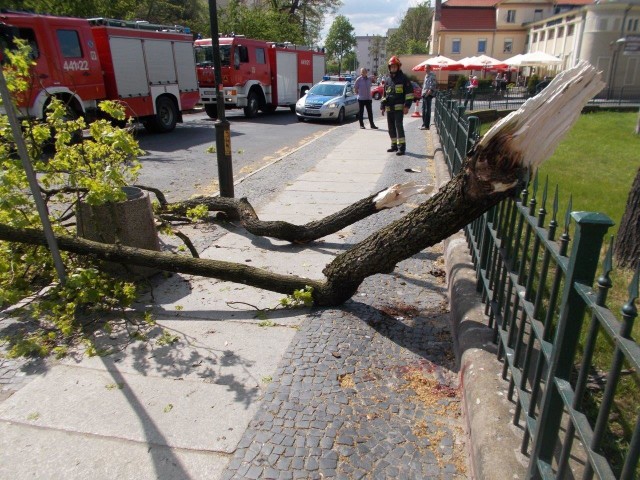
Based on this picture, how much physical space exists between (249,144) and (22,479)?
11990mm

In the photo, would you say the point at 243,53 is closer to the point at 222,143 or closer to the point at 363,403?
the point at 222,143

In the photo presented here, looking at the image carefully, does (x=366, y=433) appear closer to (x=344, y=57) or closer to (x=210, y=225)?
(x=210, y=225)

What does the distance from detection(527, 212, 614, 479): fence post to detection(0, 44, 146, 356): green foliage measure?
281cm

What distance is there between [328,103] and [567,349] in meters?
18.0

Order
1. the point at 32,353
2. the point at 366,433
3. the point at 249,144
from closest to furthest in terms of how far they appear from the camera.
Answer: the point at 366,433, the point at 32,353, the point at 249,144

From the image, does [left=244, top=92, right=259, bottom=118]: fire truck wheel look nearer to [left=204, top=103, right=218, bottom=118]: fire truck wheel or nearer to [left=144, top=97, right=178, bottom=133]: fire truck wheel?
[left=204, top=103, right=218, bottom=118]: fire truck wheel

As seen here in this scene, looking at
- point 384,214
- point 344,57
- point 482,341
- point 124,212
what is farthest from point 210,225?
point 344,57

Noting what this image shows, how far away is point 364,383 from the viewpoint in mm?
2947

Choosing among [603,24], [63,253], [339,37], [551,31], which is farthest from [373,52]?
[63,253]

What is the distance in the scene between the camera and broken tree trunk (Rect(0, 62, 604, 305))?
2.49 m

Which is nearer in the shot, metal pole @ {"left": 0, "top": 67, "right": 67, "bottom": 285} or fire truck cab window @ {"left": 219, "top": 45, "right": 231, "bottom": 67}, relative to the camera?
metal pole @ {"left": 0, "top": 67, "right": 67, "bottom": 285}

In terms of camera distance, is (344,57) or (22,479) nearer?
(22,479)

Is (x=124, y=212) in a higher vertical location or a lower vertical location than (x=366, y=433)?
higher

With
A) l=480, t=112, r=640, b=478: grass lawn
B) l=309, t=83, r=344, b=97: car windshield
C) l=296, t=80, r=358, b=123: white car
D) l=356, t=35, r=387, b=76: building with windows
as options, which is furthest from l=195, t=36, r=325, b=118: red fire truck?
l=356, t=35, r=387, b=76: building with windows
